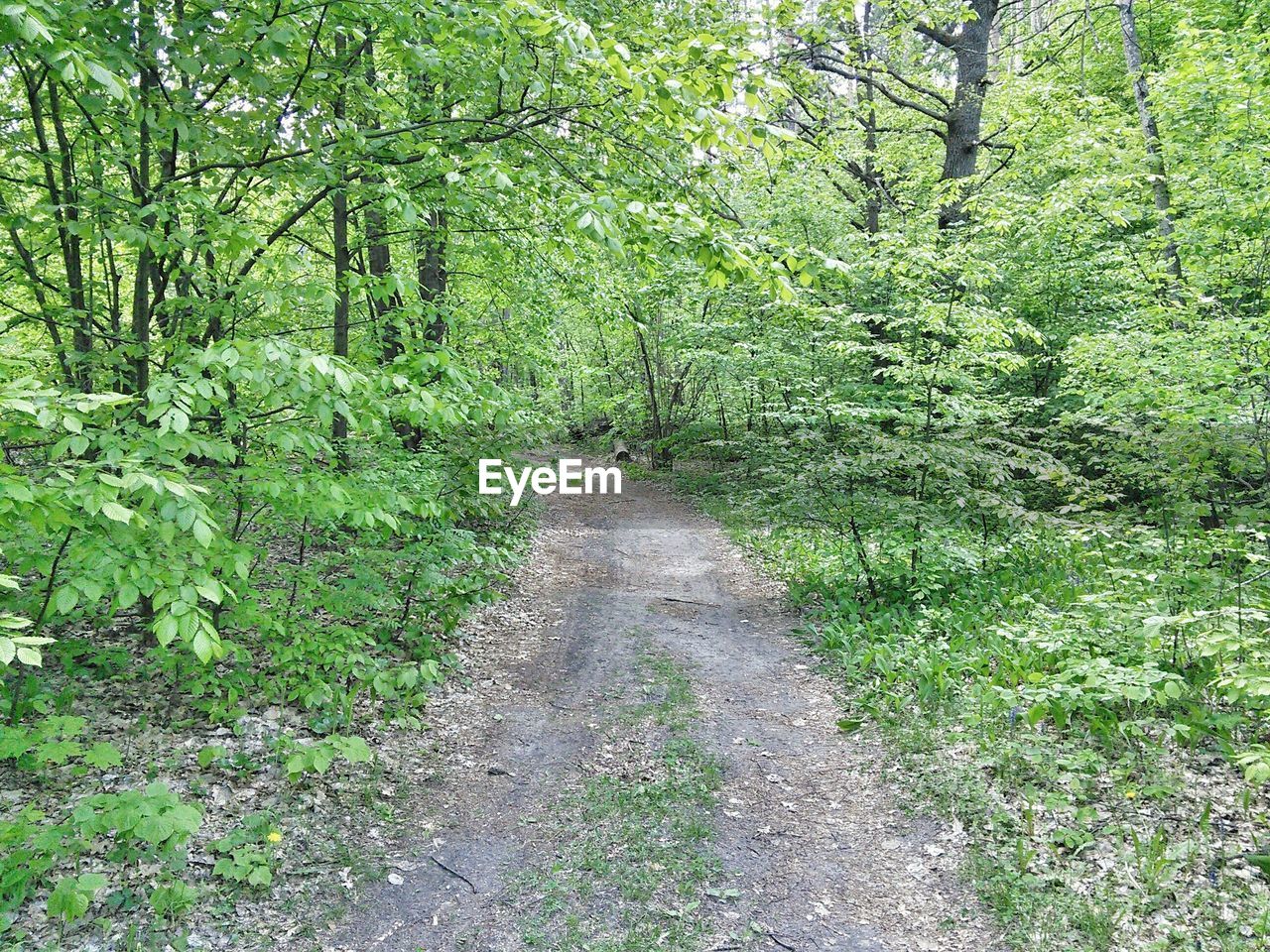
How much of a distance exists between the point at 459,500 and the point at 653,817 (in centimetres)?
458

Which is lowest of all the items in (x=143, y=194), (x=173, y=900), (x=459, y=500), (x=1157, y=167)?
A: (x=173, y=900)

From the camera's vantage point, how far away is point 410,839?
4445mm

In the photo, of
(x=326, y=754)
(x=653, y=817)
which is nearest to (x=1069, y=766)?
(x=653, y=817)

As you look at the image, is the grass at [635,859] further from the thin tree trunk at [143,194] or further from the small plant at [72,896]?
the thin tree trunk at [143,194]

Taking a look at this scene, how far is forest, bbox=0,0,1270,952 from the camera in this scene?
3.41m

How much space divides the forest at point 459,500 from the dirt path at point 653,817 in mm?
67

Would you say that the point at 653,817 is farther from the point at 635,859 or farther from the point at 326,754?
the point at 326,754

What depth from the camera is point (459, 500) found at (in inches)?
319

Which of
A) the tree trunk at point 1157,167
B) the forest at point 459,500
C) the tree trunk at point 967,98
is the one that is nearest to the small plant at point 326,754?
the forest at point 459,500

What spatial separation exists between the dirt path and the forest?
0.07 m

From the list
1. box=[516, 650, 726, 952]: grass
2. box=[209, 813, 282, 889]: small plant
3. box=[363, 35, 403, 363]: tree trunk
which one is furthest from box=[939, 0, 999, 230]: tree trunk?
box=[209, 813, 282, 889]: small plant

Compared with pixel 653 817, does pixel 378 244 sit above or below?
above

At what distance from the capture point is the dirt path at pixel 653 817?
146 inches

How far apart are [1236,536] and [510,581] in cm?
786
